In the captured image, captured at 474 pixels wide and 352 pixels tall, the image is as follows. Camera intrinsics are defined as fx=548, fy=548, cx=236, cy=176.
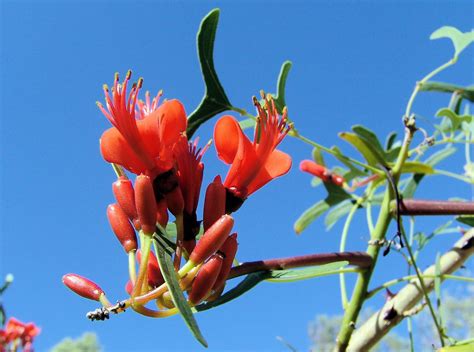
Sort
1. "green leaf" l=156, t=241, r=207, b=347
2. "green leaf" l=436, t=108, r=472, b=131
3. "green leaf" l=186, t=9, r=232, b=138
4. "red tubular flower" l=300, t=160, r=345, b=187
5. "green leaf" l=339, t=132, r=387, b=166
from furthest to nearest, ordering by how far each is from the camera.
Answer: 1. "red tubular flower" l=300, t=160, r=345, b=187
2. "green leaf" l=436, t=108, r=472, b=131
3. "green leaf" l=339, t=132, r=387, b=166
4. "green leaf" l=186, t=9, r=232, b=138
5. "green leaf" l=156, t=241, r=207, b=347

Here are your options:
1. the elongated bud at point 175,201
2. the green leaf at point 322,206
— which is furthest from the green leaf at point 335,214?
the elongated bud at point 175,201

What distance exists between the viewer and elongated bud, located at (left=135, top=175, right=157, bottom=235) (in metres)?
0.69

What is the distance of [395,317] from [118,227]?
0.64m

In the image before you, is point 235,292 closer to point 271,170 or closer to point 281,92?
point 271,170

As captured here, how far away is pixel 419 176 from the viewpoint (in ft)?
4.95

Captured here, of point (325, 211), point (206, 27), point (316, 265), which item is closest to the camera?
point (316, 265)

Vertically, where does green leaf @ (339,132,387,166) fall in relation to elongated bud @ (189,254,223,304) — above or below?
above

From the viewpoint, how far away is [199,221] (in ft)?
2.52

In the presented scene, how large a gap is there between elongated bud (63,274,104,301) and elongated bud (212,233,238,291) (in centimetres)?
15

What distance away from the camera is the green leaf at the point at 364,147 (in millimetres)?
1228

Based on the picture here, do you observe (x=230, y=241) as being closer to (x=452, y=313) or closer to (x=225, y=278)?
(x=225, y=278)

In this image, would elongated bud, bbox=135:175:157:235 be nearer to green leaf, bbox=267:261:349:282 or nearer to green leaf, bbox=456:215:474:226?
green leaf, bbox=267:261:349:282

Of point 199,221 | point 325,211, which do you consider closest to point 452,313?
point 325,211

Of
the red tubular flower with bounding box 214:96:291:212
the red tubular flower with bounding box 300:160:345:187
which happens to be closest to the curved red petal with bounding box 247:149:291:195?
the red tubular flower with bounding box 214:96:291:212
